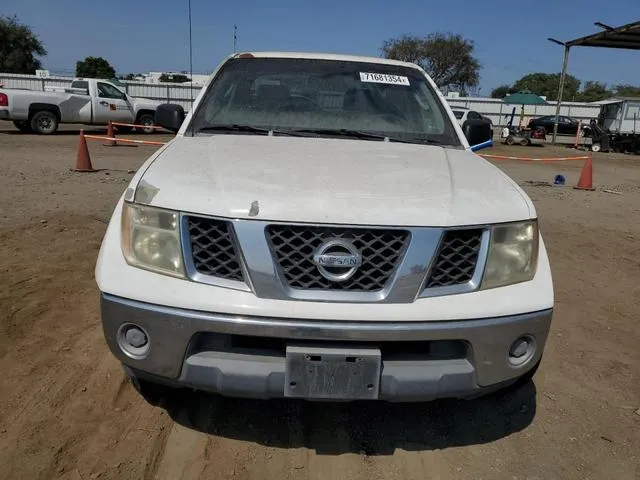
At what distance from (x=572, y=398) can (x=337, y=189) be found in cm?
189

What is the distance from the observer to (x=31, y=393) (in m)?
2.79

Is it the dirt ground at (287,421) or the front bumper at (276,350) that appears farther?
the dirt ground at (287,421)

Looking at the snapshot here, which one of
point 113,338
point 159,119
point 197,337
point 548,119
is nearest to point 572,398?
point 197,337

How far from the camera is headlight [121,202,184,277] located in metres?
2.18

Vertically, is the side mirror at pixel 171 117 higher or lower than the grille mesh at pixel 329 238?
higher

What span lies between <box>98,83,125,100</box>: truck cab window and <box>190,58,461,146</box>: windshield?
16197 mm

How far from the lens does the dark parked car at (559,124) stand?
1214 inches

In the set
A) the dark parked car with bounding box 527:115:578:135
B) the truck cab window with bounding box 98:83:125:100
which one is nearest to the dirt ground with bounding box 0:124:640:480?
the truck cab window with bounding box 98:83:125:100

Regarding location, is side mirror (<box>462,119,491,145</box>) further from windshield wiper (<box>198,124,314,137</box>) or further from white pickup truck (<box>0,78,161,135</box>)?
white pickup truck (<box>0,78,161,135</box>)

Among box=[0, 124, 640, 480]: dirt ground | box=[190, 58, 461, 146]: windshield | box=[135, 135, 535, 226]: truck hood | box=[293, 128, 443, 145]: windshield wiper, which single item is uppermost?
box=[190, 58, 461, 146]: windshield

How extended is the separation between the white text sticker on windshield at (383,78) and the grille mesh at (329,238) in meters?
1.93

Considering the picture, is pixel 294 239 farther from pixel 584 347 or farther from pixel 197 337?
pixel 584 347

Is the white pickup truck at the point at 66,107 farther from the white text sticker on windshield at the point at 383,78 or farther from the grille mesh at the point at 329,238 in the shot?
the grille mesh at the point at 329,238

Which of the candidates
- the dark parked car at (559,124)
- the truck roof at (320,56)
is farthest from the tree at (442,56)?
the truck roof at (320,56)
